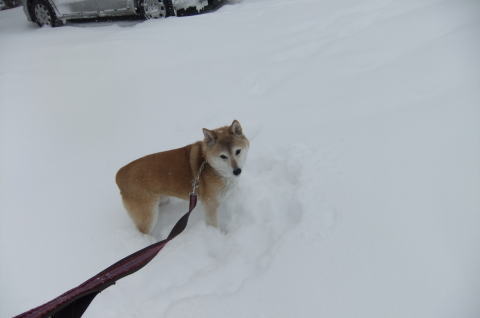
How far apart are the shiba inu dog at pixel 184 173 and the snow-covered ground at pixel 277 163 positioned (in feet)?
1.25

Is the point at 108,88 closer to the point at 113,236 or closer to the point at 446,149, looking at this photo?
the point at 113,236

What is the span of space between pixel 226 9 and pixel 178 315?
23.4 feet

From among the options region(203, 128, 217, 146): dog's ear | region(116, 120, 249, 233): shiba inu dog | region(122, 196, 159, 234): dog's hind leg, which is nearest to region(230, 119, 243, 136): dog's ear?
region(116, 120, 249, 233): shiba inu dog

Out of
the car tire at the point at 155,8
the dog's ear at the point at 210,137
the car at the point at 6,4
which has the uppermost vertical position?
the car at the point at 6,4

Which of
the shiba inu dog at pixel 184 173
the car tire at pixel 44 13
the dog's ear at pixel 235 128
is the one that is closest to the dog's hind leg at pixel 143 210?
the shiba inu dog at pixel 184 173

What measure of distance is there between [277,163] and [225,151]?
90 cm

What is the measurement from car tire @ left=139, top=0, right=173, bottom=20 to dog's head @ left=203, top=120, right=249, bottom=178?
236 inches

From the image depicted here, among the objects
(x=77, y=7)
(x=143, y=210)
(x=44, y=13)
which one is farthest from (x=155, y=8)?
(x=143, y=210)

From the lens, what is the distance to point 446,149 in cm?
288

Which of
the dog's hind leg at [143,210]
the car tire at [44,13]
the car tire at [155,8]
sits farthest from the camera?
the car tire at [44,13]

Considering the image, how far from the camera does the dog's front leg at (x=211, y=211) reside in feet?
10.1

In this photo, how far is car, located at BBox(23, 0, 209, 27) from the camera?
768 centimetres

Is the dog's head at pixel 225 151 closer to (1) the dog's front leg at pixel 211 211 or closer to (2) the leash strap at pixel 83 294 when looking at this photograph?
(1) the dog's front leg at pixel 211 211

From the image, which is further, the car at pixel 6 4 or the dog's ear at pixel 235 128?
the car at pixel 6 4
